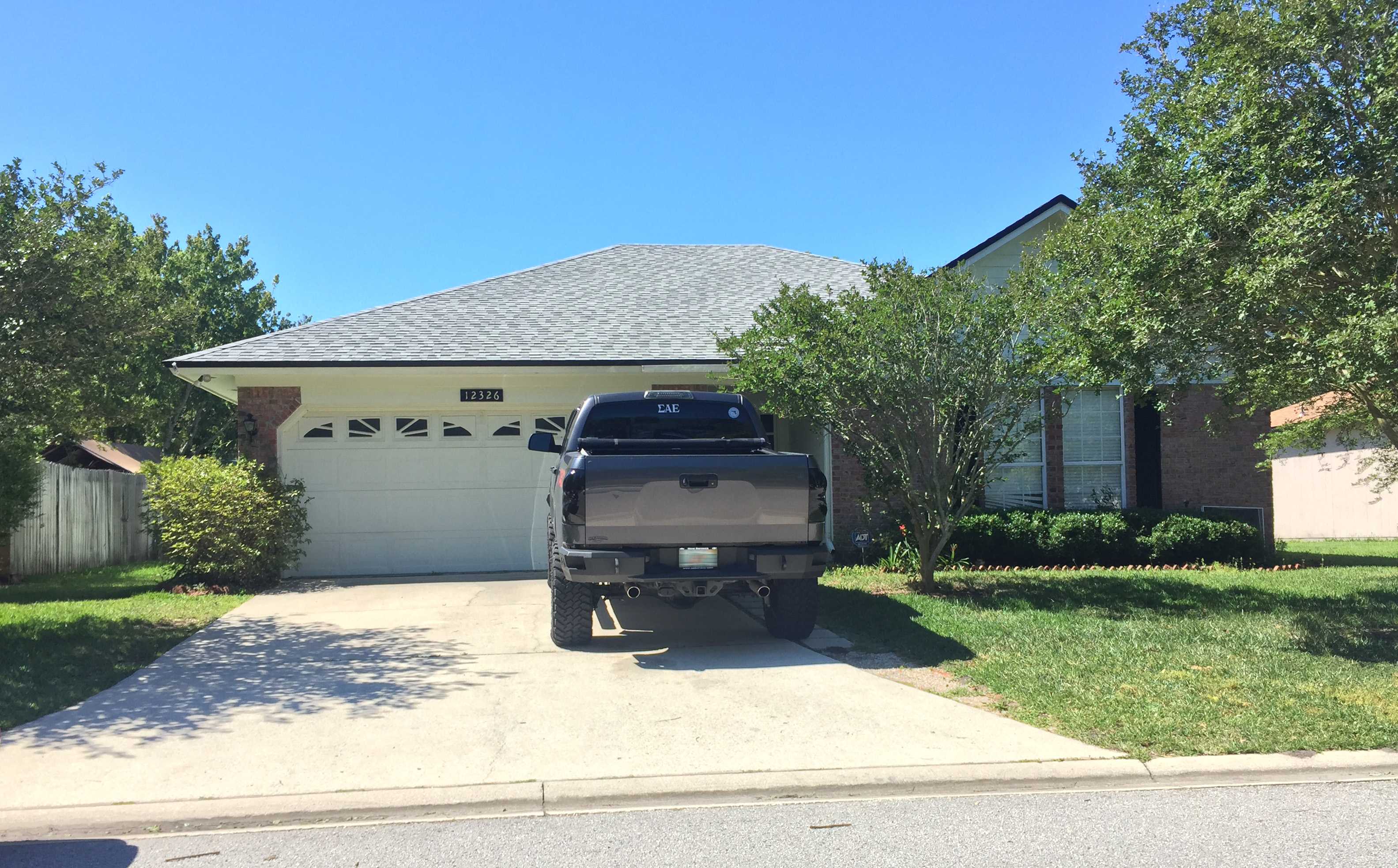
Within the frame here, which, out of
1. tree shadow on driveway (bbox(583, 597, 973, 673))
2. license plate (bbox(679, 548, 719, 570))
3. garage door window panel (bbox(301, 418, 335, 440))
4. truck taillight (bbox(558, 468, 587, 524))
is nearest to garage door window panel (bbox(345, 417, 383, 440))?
garage door window panel (bbox(301, 418, 335, 440))

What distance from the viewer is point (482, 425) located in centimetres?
1355

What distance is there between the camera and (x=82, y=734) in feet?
20.0

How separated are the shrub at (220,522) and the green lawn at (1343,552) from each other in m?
13.7

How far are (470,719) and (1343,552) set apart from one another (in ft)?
52.8

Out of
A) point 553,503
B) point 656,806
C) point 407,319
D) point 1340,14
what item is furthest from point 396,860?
point 407,319

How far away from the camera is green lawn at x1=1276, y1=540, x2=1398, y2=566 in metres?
14.6

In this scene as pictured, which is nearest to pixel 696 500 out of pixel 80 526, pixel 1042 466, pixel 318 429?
pixel 318 429

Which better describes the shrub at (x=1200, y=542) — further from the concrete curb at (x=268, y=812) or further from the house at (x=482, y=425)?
the concrete curb at (x=268, y=812)

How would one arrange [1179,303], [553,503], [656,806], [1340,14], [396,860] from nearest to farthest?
[396,860], [656,806], [1340,14], [1179,303], [553,503]

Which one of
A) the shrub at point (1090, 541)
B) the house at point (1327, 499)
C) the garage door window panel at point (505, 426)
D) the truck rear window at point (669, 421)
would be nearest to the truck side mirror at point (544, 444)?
the truck rear window at point (669, 421)

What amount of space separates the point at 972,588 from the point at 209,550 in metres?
9.02

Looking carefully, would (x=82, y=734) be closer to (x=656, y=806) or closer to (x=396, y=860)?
(x=396, y=860)

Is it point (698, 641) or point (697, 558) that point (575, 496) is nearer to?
point (697, 558)

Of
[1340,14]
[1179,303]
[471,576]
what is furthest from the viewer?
[471,576]
